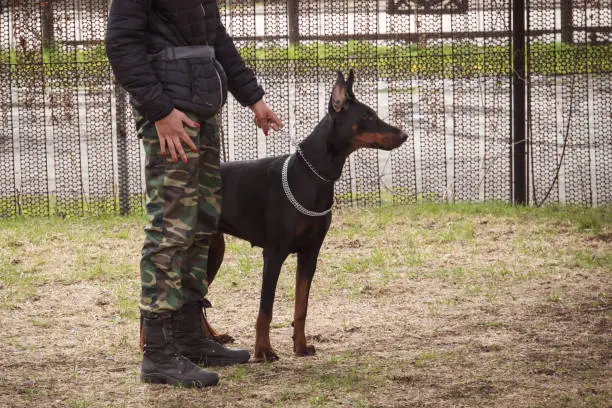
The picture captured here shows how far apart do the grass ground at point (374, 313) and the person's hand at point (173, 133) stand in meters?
1.16

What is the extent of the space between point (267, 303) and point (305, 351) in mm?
404

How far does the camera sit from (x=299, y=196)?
5395 mm

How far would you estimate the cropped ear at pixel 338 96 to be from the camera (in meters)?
5.40

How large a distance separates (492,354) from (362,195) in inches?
188

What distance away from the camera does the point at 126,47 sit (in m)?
4.65

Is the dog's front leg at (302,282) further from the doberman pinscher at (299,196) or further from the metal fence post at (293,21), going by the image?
the metal fence post at (293,21)

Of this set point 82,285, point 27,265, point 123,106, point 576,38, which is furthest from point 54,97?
point 576,38

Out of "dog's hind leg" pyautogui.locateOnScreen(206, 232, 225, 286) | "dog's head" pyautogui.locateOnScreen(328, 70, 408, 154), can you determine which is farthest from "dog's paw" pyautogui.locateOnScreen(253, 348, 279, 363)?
"dog's head" pyautogui.locateOnScreen(328, 70, 408, 154)

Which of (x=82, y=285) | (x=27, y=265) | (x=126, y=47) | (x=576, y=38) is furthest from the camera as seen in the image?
(x=576, y=38)

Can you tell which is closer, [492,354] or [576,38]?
[492,354]

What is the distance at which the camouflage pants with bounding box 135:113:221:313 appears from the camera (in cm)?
486

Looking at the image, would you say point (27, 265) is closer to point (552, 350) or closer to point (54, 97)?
point (54, 97)

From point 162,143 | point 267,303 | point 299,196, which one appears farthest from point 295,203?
point 162,143

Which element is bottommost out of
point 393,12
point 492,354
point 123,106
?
point 492,354
